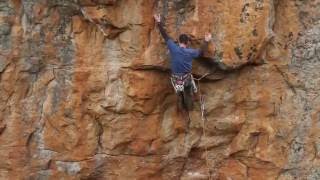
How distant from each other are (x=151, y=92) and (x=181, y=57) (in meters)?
1.08

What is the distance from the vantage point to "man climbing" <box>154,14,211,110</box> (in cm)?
844

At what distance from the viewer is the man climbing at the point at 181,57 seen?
8438mm

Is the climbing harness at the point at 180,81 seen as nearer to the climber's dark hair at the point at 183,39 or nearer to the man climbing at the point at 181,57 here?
the man climbing at the point at 181,57

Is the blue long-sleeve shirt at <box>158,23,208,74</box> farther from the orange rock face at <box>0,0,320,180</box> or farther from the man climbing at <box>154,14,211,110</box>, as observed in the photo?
the orange rock face at <box>0,0,320,180</box>

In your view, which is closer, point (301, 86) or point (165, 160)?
point (301, 86)

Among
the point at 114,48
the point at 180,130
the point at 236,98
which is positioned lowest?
the point at 180,130

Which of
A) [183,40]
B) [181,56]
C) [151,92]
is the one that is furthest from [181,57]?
[151,92]

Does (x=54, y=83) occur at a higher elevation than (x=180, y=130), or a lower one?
higher

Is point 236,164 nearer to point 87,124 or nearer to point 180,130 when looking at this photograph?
point 180,130

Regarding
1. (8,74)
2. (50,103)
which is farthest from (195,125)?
(8,74)

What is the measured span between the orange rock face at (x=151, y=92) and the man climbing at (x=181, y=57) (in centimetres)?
21

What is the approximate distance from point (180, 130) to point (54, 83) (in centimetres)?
248

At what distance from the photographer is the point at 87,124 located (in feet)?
31.0

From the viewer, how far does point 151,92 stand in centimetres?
920
